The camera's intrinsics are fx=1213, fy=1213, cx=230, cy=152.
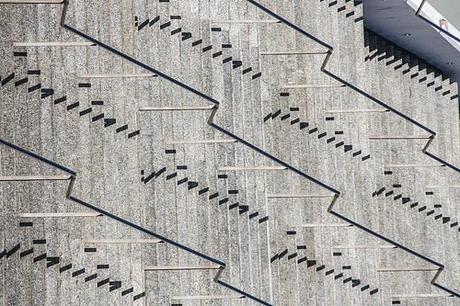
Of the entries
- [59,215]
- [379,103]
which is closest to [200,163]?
[59,215]

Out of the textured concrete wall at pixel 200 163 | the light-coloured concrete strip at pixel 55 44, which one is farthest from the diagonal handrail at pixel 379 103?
the light-coloured concrete strip at pixel 55 44

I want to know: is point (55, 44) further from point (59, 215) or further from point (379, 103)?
point (379, 103)

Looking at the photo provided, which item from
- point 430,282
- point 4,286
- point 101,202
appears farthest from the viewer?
point 430,282

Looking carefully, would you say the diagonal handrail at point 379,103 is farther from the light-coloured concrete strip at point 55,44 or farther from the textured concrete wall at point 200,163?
the light-coloured concrete strip at point 55,44

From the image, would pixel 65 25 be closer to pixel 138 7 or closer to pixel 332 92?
pixel 138 7

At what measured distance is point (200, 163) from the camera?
11.2 meters

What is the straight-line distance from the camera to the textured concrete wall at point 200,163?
1019 cm

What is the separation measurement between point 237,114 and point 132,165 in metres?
1.34

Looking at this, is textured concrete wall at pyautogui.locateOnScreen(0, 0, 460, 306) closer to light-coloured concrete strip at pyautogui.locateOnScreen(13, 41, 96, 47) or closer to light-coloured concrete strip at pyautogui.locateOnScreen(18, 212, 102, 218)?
light-coloured concrete strip at pyautogui.locateOnScreen(18, 212, 102, 218)

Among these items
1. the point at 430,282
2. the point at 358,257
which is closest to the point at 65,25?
A: the point at 358,257

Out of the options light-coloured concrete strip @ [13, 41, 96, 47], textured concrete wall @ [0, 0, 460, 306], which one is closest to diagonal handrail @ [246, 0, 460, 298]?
textured concrete wall @ [0, 0, 460, 306]

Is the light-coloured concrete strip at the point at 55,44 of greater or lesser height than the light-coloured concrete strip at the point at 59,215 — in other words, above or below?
above

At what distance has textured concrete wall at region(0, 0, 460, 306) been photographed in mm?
10188

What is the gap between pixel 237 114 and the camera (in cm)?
1155
